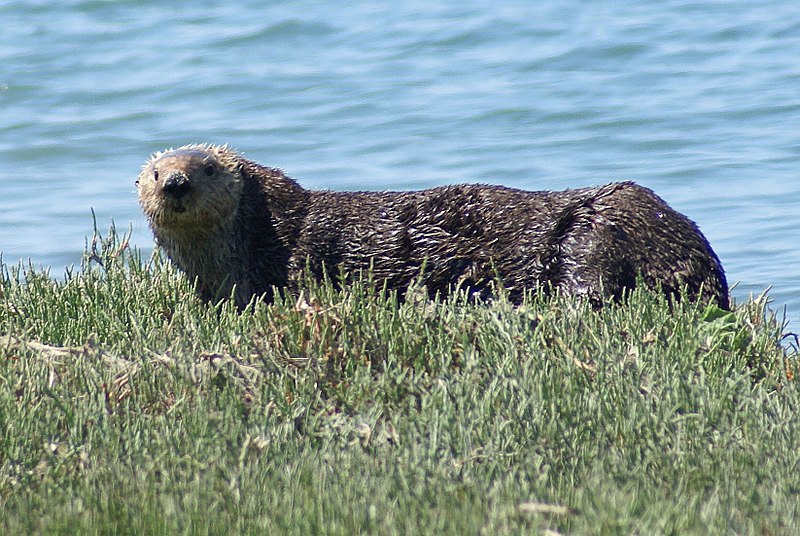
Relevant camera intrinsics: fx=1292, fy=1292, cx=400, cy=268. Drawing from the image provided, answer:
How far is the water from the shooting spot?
1030 cm

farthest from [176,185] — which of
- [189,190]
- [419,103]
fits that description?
[419,103]

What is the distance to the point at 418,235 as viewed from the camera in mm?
6406

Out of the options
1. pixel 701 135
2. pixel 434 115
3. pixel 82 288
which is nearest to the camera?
pixel 82 288

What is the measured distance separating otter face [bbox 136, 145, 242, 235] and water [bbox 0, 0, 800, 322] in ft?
9.82

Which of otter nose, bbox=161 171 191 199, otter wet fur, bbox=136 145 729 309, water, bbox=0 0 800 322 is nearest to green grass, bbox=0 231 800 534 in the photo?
otter wet fur, bbox=136 145 729 309

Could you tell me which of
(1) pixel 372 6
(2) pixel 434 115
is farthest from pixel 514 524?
(1) pixel 372 6

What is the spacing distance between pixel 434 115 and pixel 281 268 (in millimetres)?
6446

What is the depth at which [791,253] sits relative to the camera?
8695 millimetres

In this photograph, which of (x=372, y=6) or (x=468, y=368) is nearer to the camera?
(x=468, y=368)

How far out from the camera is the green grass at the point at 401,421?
3.63 meters

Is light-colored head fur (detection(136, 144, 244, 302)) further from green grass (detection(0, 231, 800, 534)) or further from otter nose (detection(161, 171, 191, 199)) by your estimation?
green grass (detection(0, 231, 800, 534))

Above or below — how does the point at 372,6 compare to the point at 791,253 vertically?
above

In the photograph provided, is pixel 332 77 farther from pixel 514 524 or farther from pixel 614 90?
pixel 514 524

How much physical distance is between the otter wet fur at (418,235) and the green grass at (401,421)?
0.56 m
